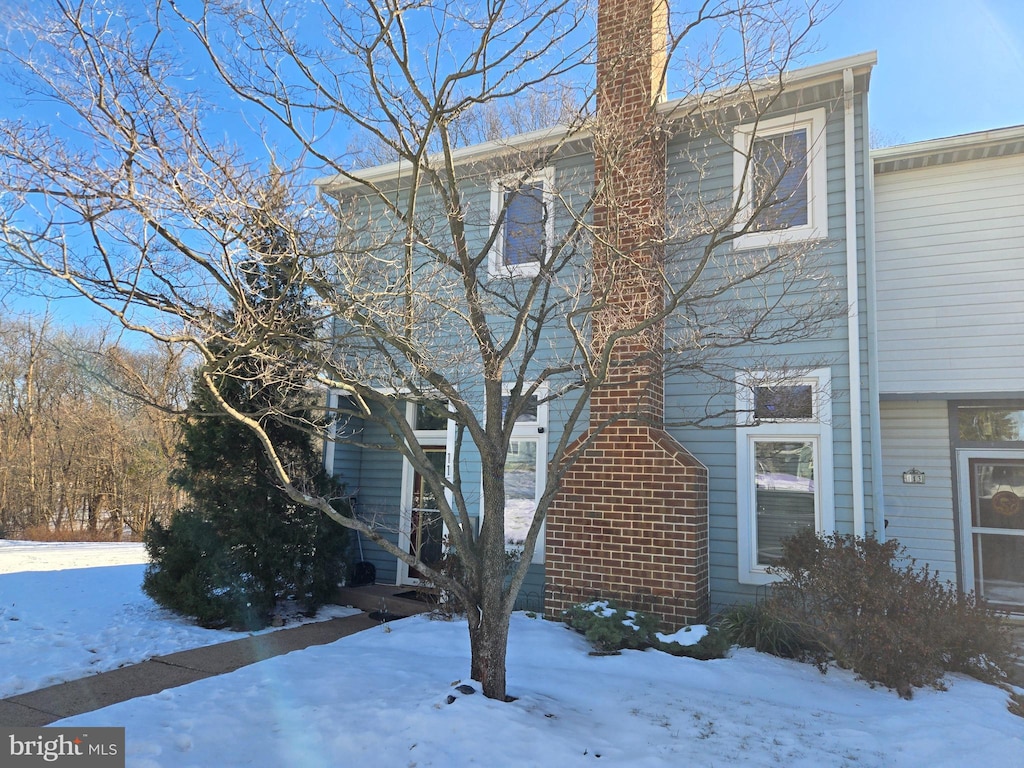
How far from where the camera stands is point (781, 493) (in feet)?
21.1

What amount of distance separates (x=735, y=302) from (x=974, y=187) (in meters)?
3.73

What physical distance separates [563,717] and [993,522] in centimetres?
681

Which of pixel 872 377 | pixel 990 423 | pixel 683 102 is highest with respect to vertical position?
pixel 683 102

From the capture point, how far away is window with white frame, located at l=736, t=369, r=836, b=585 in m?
6.25

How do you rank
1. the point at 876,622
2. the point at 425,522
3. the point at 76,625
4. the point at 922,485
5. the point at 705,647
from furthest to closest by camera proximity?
the point at 425,522, the point at 922,485, the point at 76,625, the point at 705,647, the point at 876,622

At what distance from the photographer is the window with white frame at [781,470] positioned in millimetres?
6246

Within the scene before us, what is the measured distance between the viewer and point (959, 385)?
7.68 metres

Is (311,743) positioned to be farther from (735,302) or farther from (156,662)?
(735,302)

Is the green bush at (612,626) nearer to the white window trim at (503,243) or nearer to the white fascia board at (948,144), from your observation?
the white window trim at (503,243)

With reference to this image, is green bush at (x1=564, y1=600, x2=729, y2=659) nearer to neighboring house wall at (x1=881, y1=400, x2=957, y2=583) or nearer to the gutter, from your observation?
the gutter

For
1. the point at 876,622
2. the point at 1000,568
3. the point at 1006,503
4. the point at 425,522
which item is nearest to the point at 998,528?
the point at 1006,503

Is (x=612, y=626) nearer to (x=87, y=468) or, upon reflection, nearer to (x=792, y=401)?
(x=792, y=401)

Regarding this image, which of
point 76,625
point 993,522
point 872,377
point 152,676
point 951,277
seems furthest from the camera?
point 993,522

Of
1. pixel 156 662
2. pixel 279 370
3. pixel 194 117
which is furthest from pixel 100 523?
pixel 194 117
